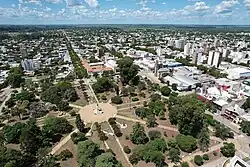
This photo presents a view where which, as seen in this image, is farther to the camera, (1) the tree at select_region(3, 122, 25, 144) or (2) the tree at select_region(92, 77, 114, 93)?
(2) the tree at select_region(92, 77, 114, 93)

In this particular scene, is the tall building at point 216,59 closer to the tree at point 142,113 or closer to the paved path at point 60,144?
the tree at point 142,113

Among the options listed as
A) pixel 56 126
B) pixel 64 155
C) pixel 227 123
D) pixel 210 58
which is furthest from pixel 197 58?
pixel 64 155

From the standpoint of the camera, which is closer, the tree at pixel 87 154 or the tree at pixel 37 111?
the tree at pixel 87 154

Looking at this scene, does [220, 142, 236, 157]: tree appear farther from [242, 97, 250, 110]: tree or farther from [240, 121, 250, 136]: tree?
[242, 97, 250, 110]: tree

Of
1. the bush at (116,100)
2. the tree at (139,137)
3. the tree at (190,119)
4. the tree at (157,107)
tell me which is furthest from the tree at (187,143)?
the bush at (116,100)

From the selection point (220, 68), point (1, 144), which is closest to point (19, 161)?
point (1, 144)

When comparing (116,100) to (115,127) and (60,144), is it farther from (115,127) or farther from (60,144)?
(60,144)

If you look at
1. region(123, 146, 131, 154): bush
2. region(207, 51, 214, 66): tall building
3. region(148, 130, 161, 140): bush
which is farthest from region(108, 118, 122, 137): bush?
region(207, 51, 214, 66): tall building
